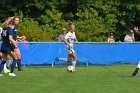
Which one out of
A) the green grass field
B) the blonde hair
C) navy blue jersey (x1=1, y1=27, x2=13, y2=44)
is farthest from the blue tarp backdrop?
the green grass field

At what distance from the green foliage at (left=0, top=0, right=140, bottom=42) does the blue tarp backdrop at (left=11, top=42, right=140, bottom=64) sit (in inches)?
399

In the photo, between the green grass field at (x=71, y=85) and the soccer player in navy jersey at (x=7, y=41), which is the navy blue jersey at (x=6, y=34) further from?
the green grass field at (x=71, y=85)

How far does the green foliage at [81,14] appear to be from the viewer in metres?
35.7

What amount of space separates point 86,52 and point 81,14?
14327 millimetres

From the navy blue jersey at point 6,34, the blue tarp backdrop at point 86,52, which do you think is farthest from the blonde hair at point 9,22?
the blue tarp backdrop at point 86,52

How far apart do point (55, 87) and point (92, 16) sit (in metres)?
24.7

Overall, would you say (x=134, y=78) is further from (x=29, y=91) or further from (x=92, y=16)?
(x=92, y=16)

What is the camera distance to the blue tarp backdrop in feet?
71.3

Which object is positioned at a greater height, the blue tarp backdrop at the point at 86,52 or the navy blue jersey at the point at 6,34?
the navy blue jersey at the point at 6,34

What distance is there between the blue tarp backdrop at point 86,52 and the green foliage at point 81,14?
33.3 ft

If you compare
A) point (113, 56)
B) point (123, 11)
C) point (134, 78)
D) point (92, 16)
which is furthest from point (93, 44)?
point (123, 11)

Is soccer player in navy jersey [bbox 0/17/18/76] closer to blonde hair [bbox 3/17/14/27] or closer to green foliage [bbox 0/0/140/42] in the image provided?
blonde hair [bbox 3/17/14/27]

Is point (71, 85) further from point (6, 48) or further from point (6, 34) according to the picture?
point (6, 34)

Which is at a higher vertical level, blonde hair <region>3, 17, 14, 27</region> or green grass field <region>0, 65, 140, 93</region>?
→ blonde hair <region>3, 17, 14, 27</region>
